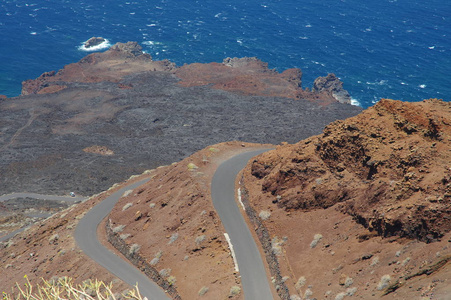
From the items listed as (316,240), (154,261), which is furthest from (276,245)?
(154,261)

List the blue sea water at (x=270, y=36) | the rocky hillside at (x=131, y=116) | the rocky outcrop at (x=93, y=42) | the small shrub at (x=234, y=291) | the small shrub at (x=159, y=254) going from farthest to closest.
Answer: the rocky outcrop at (x=93, y=42) < the blue sea water at (x=270, y=36) < the rocky hillside at (x=131, y=116) < the small shrub at (x=159, y=254) < the small shrub at (x=234, y=291)

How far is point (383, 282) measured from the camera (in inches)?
944

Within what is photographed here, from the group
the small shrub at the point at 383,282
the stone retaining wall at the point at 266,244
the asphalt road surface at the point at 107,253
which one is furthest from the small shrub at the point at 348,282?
the asphalt road surface at the point at 107,253

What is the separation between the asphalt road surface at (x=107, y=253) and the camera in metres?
32.9

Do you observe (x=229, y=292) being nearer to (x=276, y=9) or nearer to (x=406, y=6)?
(x=276, y=9)

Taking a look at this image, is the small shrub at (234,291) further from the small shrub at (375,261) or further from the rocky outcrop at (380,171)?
the small shrub at (375,261)

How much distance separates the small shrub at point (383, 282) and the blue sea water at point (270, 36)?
293ft

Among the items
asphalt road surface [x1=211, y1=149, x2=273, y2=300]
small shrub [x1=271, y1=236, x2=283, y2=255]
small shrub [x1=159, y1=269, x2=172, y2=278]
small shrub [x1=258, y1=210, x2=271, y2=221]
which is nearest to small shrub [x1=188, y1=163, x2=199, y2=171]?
asphalt road surface [x1=211, y1=149, x2=273, y2=300]

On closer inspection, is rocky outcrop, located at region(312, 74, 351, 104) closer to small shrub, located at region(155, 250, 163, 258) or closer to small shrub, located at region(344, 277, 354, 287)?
small shrub, located at region(155, 250, 163, 258)

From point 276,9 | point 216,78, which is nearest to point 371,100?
point 216,78

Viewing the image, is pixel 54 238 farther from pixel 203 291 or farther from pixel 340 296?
pixel 340 296

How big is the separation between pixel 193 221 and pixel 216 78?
80.0 m

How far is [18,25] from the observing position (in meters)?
142

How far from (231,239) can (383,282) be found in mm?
13247
